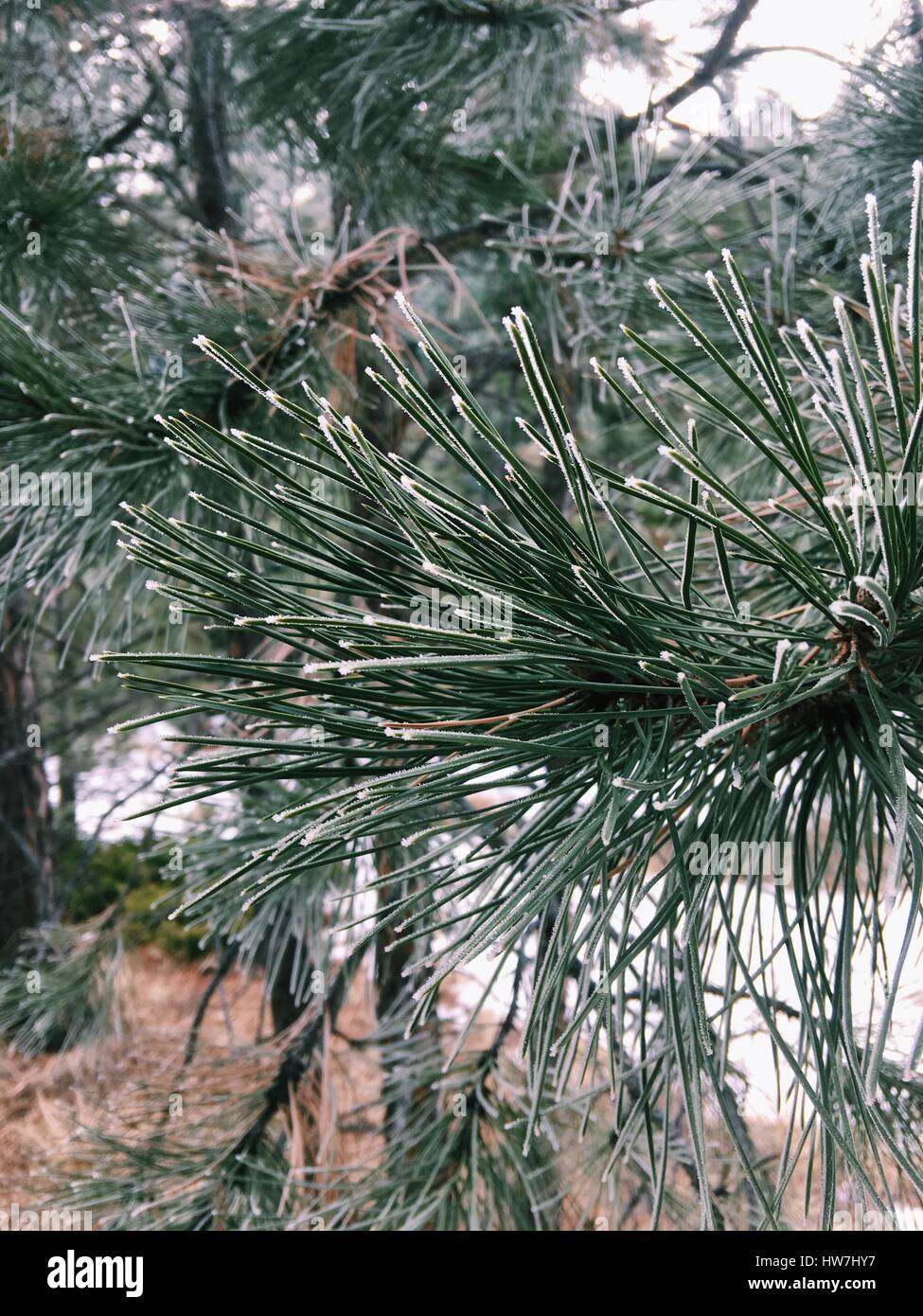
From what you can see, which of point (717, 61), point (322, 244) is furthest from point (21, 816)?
point (717, 61)

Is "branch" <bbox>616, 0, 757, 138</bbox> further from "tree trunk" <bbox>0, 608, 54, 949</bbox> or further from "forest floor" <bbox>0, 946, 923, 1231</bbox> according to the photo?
"tree trunk" <bbox>0, 608, 54, 949</bbox>

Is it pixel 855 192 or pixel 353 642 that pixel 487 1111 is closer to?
pixel 353 642

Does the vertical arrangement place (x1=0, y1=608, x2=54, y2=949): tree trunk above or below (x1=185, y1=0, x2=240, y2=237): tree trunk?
below

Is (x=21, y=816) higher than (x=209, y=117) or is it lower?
lower

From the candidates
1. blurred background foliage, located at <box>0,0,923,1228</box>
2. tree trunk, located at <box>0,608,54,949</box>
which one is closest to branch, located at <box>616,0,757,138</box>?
blurred background foliage, located at <box>0,0,923,1228</box>

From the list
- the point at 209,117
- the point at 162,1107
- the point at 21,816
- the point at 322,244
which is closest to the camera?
the point at 322,244

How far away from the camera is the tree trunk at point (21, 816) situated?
5.97 feet

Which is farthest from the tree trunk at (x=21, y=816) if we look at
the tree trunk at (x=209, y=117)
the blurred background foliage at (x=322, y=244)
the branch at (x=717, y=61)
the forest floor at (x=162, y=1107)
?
the branch at (x=717, y=61)

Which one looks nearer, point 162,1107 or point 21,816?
point 162,1107

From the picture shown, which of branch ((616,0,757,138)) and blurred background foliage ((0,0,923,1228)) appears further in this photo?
branch ((616,0,757,138))

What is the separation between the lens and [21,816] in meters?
2.20

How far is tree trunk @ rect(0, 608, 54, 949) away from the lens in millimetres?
1818

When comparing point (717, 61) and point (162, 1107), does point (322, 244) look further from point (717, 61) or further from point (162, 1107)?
point (162, 1107)

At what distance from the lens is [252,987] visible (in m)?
2.61
